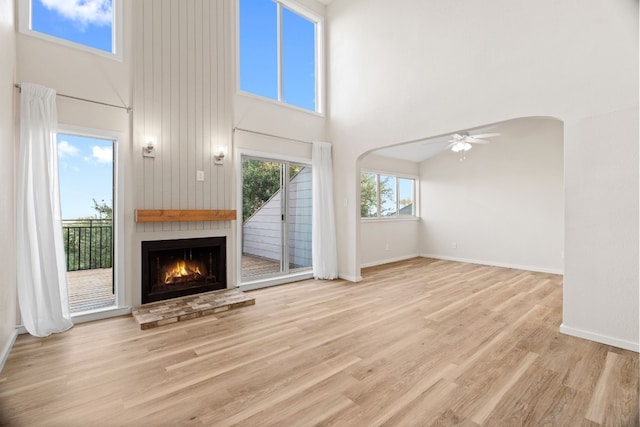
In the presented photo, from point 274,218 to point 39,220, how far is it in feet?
9.73

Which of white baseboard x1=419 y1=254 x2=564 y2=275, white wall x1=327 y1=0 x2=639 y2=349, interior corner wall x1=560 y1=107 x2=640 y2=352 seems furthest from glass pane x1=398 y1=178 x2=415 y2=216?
interior corner wall x1=560 y1=107 x2=640 y2=352

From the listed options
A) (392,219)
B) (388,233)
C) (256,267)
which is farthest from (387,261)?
(256,267)

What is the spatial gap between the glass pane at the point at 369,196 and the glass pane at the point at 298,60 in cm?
206

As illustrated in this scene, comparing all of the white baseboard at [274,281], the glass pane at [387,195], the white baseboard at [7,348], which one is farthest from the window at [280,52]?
the white baseboard at [7,348]

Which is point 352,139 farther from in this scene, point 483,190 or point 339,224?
point 483,190

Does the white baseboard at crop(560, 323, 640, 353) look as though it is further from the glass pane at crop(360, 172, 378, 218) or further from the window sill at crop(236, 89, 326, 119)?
the window sill at crop(236, 89, 326, 119)

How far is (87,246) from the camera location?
5254mm

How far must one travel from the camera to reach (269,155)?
15.9 feet

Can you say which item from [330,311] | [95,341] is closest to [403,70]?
[330,311]

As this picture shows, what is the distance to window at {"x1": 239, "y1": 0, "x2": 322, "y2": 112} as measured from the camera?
4.82m

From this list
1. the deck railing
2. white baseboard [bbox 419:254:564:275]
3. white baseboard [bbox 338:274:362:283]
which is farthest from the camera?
white baseboard [bbox 419:254:564:275]

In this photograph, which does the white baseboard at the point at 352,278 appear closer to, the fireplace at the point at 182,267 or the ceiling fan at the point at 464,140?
the fireplace at the point at 182,267

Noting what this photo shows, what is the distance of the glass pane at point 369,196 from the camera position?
6.69 meters

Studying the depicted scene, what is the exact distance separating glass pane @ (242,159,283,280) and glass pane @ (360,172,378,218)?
89.8 inches
